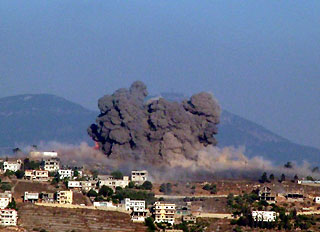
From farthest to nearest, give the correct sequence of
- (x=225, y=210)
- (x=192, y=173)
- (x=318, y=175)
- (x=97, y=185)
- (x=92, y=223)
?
(x=318, y=175) → (x=192, y=173) → (x=97, y=185) → (x=225, y=210) → (x=92, y=223)

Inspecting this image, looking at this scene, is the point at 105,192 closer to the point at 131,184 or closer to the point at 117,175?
the point at 131,184

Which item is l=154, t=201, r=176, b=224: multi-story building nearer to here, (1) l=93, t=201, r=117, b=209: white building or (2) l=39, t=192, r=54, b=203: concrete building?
(1) l=93, t=201, r=117, b=209: white building

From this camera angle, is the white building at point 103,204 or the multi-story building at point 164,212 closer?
the multi-story building at point 164,212

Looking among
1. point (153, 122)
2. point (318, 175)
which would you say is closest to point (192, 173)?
point (153, 122)

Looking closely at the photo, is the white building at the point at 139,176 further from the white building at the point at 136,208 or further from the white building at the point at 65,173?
the white building at the point at 136,208

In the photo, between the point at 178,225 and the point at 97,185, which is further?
the point at 97,185

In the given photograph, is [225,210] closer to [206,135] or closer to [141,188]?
[141,188]

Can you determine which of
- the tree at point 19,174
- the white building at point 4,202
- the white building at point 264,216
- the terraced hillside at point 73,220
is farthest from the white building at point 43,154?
the white building at point 264,216
